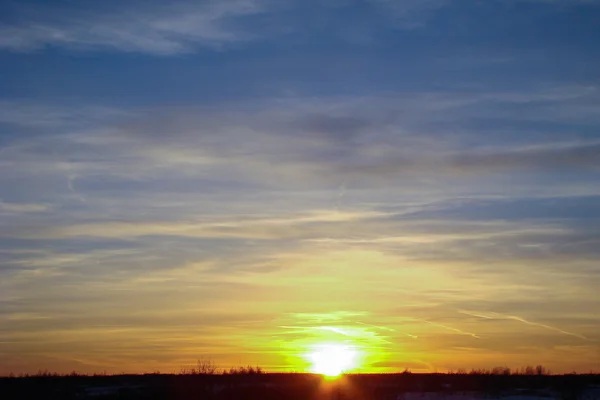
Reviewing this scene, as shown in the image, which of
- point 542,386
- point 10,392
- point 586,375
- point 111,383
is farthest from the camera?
point 586,375

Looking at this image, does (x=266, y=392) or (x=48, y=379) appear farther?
(x=48, y=379)

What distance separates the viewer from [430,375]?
181ft

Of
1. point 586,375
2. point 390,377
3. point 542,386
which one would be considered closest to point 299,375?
point 390,377

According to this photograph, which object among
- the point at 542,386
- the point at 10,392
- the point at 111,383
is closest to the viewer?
the point at 10,392

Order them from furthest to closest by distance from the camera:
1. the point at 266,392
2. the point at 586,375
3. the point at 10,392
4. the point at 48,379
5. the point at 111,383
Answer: the point at 586,375 < the point at 48,379 < the point at 111,383 < the point at 10,392 < the point at 266,392

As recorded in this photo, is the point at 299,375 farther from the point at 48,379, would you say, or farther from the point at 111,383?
the point at 48,379

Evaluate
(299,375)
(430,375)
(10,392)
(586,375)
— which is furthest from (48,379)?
(586,375)

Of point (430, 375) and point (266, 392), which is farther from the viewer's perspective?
point (430, 375)

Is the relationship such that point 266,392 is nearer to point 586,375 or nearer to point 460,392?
point 460,392

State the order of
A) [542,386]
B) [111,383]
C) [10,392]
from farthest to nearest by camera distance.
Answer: [111,383], [542,386], [10,392]

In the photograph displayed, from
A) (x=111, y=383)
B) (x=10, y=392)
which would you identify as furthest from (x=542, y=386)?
(x=10, y=392)

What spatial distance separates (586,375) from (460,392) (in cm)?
1990

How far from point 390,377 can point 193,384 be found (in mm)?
15410

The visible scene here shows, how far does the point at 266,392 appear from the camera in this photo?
40062 millimetres
